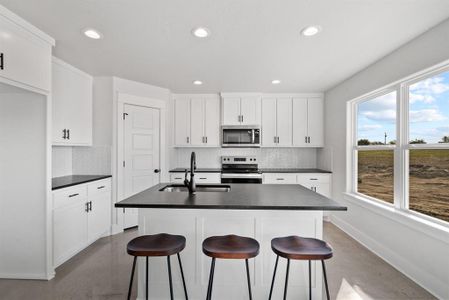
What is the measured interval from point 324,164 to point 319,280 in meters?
2.87

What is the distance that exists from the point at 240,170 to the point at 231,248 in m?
2.97

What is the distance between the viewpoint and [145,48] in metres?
2.46

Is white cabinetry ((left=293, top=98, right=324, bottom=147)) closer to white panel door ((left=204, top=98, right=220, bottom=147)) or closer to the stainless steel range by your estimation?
the stainless steel range

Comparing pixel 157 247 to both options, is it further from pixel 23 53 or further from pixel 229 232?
pixel 23 53

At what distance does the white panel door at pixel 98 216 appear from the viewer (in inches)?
113

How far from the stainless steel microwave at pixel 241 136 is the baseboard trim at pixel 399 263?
2077 millimetres

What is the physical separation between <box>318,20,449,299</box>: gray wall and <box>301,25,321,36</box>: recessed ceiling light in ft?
3.41

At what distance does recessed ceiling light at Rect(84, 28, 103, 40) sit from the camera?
2.09 meters

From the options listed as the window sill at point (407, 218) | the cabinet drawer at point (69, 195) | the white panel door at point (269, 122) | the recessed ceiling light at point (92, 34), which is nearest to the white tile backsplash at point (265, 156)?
the white panel door at point (269, 122)

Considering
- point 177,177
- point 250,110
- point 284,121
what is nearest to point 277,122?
point 284,121

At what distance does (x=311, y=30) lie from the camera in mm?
2057

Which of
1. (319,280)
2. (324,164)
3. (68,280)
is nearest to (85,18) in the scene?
(68,280)

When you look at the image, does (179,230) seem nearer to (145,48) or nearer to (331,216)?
(145,48)

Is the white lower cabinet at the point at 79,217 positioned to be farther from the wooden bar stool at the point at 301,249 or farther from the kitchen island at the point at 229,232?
the wooden bar stool at the point at 301,249
